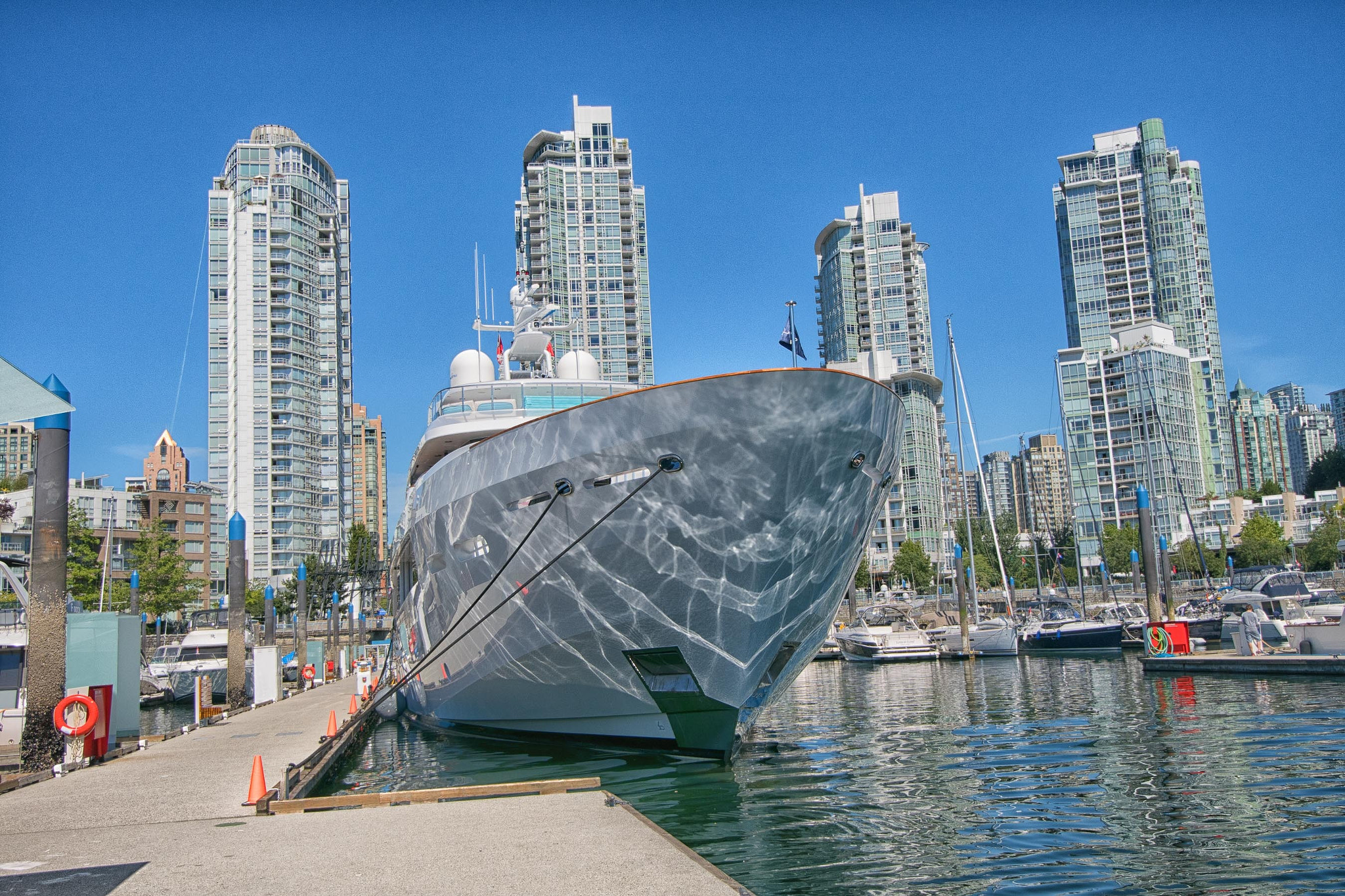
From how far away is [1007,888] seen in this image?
24.6 ft

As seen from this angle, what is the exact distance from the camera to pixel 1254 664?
24.8m

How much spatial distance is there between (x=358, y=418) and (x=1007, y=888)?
6045 inches

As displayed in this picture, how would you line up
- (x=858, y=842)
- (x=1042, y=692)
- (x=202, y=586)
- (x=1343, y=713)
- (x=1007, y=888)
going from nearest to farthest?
(x=1007, y=888)
(x=858, y=842)
(x=1343, y=713)
(x=1042, y=692)
(x=202, y=586)

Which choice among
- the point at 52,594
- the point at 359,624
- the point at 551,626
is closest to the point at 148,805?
the point at 52,594

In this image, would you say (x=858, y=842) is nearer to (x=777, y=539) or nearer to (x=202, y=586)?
(x=777, y=539)

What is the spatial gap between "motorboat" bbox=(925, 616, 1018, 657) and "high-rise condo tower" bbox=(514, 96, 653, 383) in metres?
49.6

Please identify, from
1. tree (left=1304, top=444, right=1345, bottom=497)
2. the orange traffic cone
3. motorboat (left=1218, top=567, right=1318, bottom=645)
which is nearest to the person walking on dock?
motorboat (left=1218, top=567, right=1318, bottom=645)

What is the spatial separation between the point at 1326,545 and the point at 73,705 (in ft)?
293

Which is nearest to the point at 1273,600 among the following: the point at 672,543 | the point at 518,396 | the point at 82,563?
the point at 518,396

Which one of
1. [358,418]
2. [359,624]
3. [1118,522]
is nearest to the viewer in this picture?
[359,624]

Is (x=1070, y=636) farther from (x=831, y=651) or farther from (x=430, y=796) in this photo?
(x=430, y=796)

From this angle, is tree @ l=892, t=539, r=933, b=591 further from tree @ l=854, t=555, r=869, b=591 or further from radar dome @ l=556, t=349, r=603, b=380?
radar dome @ l=556, t=349, r=603, b=380

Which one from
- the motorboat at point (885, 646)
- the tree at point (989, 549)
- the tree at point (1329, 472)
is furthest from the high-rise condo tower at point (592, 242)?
the tree at point (1329, 472)

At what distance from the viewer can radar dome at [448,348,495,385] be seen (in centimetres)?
1673
